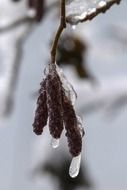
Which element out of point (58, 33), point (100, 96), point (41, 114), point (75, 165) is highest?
point (58, 33)

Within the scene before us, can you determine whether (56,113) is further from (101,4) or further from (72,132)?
(101,4)

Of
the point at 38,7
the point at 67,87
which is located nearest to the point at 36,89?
the point at 38,7

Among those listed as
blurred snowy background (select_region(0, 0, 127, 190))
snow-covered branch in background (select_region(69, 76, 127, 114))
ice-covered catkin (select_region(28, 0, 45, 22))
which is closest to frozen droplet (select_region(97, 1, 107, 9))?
ice-covered catkin (select_region(28, 0, 45, 22))

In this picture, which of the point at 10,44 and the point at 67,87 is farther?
the point at 10,44

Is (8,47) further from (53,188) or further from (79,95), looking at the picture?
(53,188)

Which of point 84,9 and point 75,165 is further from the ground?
point 84,9

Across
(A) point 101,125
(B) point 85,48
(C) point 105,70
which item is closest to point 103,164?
(A) point 101,125

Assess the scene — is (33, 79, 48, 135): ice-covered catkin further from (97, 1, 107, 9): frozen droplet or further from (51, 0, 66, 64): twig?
(97, 1, 107, 9): frozen droplet
